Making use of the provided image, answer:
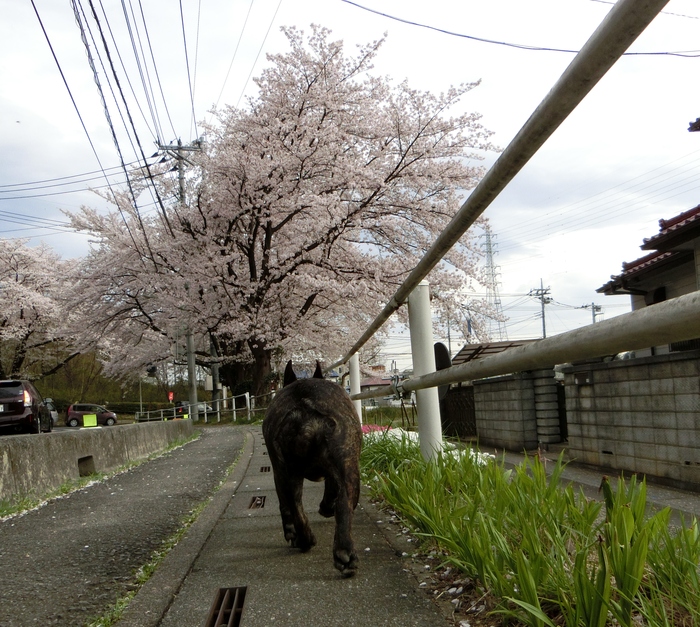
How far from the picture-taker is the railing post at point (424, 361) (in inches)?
153

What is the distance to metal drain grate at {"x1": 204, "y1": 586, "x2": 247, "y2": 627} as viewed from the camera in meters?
2.24

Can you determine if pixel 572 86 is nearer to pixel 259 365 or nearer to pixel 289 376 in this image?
pixel 289 376

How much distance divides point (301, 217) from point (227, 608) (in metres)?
18.8

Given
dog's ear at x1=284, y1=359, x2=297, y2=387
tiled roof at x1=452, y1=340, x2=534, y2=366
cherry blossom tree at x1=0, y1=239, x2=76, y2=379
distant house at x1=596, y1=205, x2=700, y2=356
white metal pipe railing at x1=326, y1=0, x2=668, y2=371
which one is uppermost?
cherry blossom tree at x1=0, y1=239, x2=76, y2=379

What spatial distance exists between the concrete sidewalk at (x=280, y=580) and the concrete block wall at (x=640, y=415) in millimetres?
4287

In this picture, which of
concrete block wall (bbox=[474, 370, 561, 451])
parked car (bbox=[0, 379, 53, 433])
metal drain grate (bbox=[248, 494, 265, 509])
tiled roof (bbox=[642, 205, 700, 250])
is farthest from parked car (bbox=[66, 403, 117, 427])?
metal drain grate (bbox=[248, 494, 265, 509])

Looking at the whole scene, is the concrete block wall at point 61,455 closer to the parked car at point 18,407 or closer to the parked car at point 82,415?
the parked car at point 18,407

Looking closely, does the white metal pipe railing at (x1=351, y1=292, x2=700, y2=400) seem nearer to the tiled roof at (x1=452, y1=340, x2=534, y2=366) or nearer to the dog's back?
the dog's back

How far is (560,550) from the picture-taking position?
204cm

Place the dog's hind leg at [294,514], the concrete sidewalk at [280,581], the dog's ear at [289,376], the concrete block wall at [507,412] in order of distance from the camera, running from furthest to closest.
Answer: the concrete block wall at [507,412] < the dog's ear at [289,376] < the dog's hind leg at [294,514] < the concrete sidewalk at [280,581]

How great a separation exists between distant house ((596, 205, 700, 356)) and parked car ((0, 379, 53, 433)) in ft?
41.9

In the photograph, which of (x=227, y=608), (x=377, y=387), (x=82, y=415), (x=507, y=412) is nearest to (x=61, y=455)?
(x=377, y=387)

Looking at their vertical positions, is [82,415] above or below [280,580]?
below

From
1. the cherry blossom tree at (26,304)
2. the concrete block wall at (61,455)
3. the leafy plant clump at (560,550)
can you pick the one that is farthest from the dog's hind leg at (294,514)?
the cherry blossom tree at (26,304)
